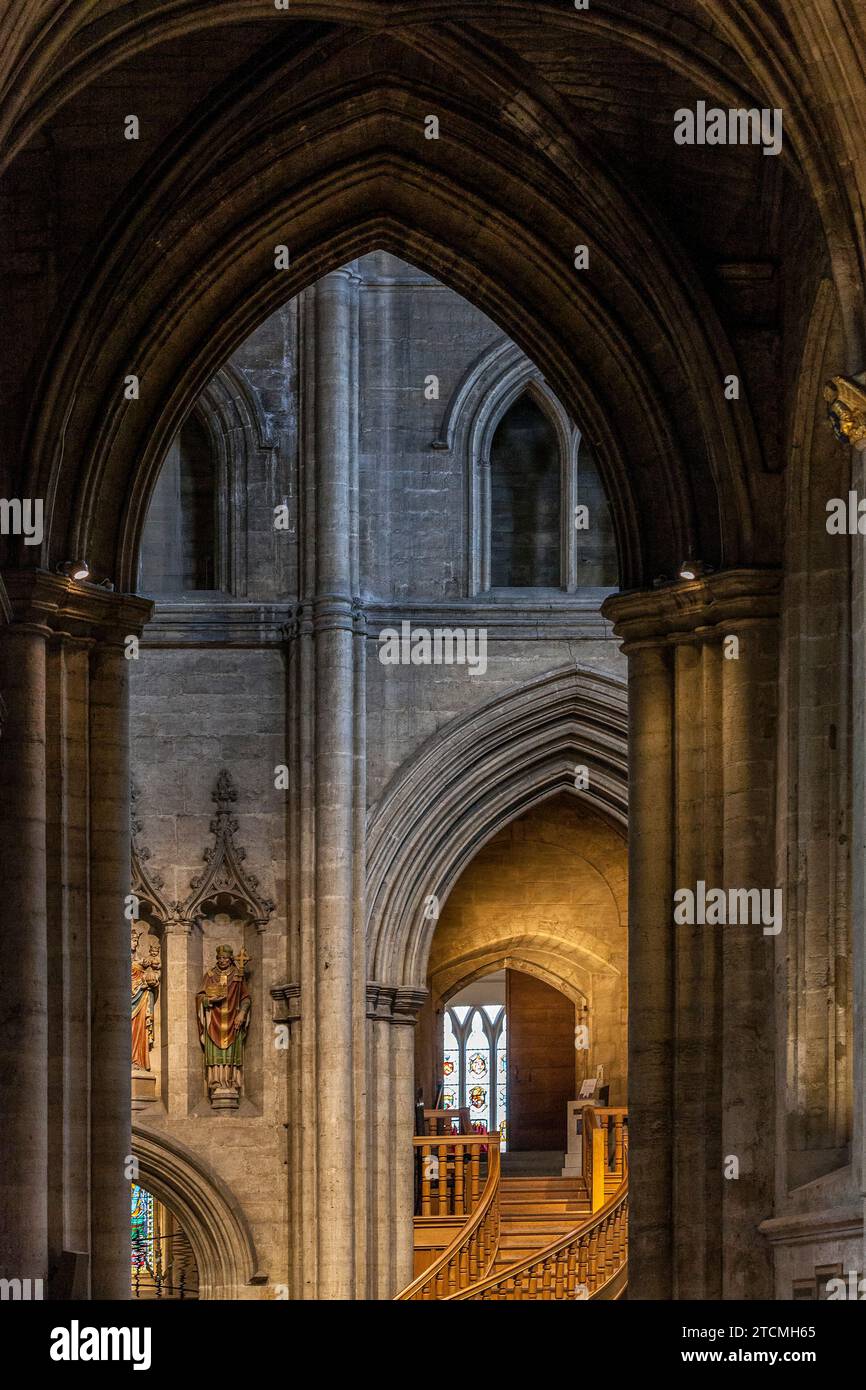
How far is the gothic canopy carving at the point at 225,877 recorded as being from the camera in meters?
26.1

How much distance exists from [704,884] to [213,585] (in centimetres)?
981

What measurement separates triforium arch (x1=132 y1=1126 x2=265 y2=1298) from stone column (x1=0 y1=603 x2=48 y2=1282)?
839 centimetres

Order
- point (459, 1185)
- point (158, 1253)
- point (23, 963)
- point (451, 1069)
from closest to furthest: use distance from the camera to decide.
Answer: point (23, 963) → point (459, 1185) → point (158, 1253) → point (451, 1069)

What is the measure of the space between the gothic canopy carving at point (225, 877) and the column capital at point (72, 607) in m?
7.77

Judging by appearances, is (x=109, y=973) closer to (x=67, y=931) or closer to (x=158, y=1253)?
(x=67, y=931)

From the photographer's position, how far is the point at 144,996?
85.8 ft

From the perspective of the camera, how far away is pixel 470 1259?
84.5 ft

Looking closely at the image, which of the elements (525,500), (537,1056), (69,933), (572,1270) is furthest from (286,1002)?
(69,933)

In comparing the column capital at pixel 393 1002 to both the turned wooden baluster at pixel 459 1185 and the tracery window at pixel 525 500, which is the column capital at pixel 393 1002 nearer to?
the turned wooden baluster at pixel 459 1185

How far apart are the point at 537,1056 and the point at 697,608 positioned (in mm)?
15769

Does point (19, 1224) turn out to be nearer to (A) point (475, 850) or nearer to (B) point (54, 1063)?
(B) point (54, 1063)

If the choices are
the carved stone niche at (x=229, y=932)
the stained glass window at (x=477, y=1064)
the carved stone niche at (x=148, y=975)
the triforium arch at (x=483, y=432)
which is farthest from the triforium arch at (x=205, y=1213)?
the stained glass window at (x=477, y=1064)

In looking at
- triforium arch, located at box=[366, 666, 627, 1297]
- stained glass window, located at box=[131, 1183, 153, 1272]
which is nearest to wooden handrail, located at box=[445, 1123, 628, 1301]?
triforium arch, located at box=[366, 666, 627, 1297]
